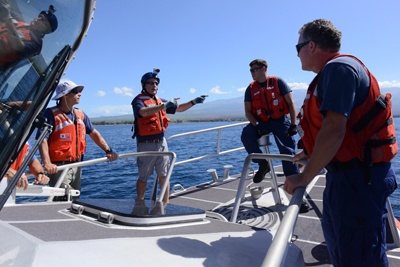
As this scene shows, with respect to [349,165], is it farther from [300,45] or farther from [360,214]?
[300,45]

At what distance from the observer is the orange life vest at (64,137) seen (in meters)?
3.64

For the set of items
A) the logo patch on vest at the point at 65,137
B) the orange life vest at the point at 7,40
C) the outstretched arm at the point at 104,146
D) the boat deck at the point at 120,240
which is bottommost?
the boat deck at the point at 120,240

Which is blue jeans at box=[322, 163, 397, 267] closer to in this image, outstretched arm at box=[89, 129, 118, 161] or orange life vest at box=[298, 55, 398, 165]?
orange life vest at box=[298, 55, 398, 165]

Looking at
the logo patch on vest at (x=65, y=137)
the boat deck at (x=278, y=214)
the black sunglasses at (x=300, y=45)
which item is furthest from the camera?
the logo patch on vest at (x=65, y=137)

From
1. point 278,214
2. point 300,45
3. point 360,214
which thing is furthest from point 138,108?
point 360,214

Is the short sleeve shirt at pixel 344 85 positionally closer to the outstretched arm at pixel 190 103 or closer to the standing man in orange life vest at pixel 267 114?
the standing man in orange life vest at pixel 267 114

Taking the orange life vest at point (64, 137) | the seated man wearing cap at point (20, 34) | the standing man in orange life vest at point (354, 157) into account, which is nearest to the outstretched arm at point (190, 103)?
the orange life vest at point (64, 137)

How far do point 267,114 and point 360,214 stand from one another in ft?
8.83

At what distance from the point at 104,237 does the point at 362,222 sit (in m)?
1.19

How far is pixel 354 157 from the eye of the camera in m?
1.66

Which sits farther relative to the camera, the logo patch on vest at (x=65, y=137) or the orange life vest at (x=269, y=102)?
the orange life vest at (x=269, y=102)

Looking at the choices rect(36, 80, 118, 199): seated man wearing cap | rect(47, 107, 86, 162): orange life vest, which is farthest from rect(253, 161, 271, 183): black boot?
rect(47, 107, 86, 162): orange life vest

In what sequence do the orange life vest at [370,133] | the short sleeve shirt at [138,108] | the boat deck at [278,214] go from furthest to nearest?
the short sleeve shirt at [138,108]
the boat deck at [278,214]
the orange life vest at [370,133]

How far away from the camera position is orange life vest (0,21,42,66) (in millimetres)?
956
